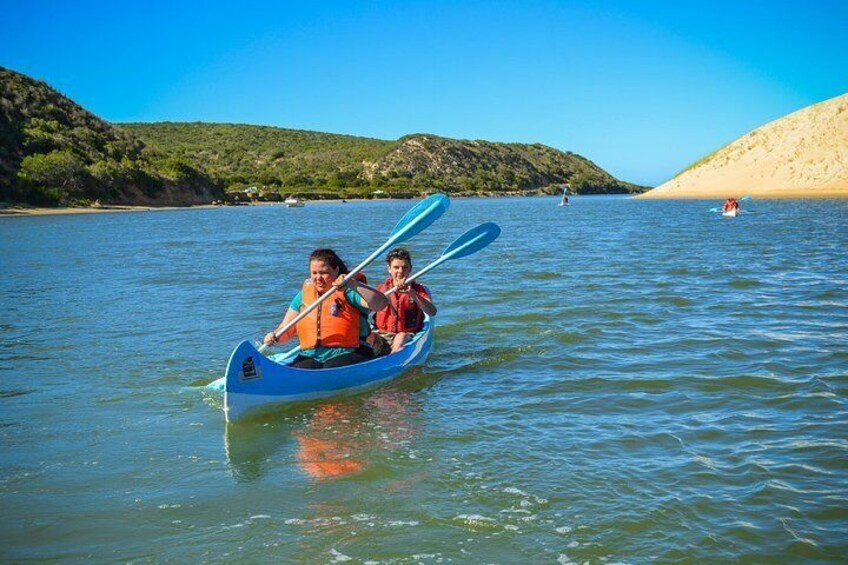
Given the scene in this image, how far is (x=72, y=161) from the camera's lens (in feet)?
146

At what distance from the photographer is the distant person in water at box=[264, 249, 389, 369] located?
6.77 metres

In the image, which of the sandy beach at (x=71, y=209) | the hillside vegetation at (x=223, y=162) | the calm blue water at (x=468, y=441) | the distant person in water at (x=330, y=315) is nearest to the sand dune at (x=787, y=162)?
the hillside vegetation at (x=223, y=162)

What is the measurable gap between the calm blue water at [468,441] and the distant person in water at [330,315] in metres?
0.52

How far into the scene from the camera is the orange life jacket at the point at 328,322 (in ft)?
22.5

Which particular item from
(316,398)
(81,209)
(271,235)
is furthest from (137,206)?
(316,398)

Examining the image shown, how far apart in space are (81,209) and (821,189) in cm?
5633

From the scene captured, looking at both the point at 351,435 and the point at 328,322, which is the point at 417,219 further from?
the point at 351,435

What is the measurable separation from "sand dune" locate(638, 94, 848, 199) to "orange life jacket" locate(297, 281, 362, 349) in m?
58.5

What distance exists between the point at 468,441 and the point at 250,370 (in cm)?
195

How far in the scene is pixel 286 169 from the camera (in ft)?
329

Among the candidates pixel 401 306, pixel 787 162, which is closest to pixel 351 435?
pixel 401 306

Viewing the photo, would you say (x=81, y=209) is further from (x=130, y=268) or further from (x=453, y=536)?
(x=453, y=536)

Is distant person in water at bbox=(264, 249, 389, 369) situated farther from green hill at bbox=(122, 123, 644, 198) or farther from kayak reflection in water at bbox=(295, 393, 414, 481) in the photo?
green hill at bbox=(122, 123, 644, 198)

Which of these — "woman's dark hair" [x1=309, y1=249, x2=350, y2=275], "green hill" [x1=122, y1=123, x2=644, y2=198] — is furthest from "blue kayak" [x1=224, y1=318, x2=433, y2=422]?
"green hill" [x1=122, y1=123, x2=644, y2=198]
